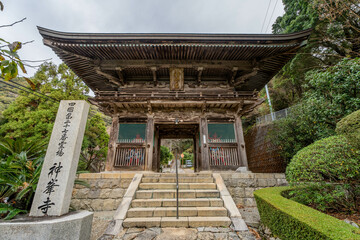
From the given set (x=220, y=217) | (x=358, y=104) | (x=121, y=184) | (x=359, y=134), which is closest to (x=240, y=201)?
(x=220, y=217)

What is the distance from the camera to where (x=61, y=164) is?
320cm

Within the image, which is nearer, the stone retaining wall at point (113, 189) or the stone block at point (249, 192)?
the stone retaining wall at point (113, 189)

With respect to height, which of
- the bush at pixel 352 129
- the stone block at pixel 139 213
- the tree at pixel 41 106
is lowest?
the stone block at pixel 139 213

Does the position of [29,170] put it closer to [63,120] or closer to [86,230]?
[63,120]

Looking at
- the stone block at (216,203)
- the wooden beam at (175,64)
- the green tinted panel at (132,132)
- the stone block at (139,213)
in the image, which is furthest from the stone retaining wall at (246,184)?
the wooden beam at (175,64)

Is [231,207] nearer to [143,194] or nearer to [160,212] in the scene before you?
[160,212]

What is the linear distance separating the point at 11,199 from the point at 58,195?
1067mm

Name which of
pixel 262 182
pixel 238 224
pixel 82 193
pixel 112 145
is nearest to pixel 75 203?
pixel 82 193

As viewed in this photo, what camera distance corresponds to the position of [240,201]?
5.36 m

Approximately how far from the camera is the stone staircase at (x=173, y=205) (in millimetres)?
3410

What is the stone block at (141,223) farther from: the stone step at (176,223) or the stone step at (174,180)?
the stone step at (174,180)

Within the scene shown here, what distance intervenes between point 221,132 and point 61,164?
6.33 m

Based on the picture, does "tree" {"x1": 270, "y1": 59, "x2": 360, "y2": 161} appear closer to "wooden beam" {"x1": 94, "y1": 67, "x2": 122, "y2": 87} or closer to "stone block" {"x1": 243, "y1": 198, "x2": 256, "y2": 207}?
"stone block" {"x1": 243, "y1": 198, "x2": 256, "y2": 207}

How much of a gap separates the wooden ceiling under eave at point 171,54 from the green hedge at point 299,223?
598 cm
